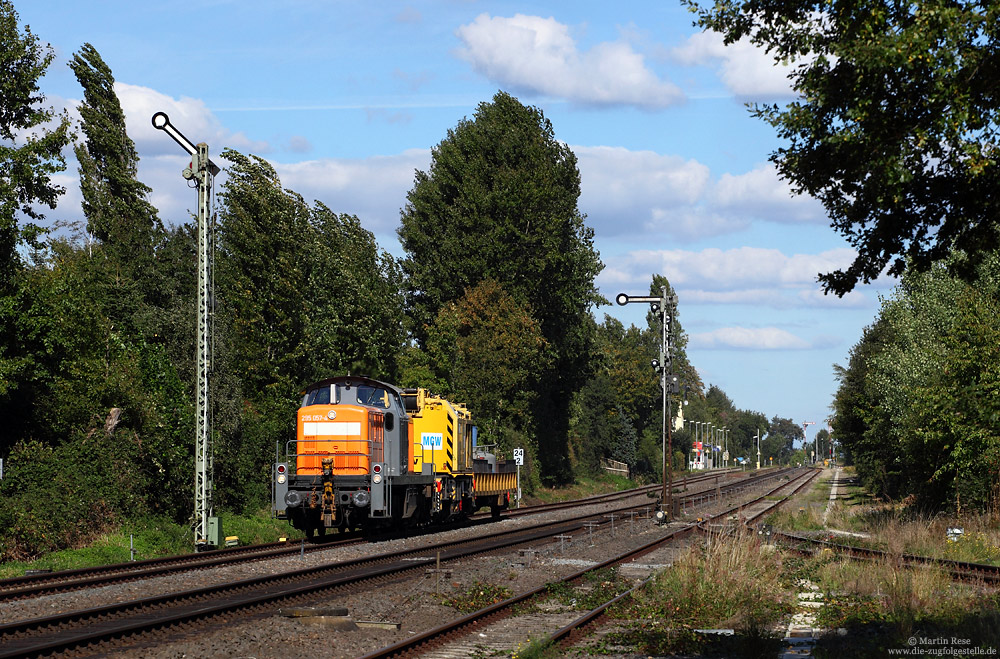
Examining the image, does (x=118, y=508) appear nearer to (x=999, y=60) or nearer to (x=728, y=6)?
(x=728, y=6)

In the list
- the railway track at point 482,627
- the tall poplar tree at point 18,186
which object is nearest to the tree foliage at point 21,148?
the tall poplar tree at point 18,186

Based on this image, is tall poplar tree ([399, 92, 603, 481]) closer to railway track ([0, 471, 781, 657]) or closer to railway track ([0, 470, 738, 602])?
railway track ([0, 470, 738, 602])

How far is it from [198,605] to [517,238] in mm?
45549

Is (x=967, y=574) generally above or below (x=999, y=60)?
below

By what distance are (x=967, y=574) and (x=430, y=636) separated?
11.9 meters

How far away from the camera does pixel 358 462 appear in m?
25.0

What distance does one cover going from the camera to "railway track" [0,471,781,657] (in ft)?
40.8

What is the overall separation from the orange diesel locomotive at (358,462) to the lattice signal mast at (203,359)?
1.90m

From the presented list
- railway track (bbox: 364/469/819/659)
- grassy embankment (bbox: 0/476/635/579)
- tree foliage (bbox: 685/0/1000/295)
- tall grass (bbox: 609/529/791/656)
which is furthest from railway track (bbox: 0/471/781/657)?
tree foliage (bbox: 685/0/1000/295)

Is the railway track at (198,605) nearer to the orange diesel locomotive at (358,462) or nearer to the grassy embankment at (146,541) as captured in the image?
the orange diesel locomotive at (358,462)

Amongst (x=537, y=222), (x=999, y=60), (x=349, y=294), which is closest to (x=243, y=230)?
(x=349, y=294)

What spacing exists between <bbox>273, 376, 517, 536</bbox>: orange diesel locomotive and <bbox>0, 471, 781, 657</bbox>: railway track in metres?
2.39

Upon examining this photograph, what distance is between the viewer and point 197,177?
932 inches

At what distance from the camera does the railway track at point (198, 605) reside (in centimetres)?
1243
